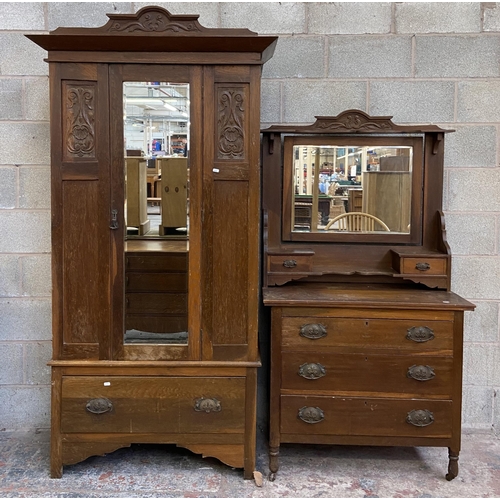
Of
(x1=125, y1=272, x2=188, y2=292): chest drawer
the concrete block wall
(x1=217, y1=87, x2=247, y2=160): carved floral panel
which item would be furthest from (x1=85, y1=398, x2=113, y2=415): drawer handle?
(x1=217, y1=87, x2=247, y2=160): carved floral panel

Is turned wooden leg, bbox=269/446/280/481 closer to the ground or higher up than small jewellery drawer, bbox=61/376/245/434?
closer to the ground

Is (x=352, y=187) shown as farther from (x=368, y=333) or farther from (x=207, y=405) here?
(x=207, y=405)

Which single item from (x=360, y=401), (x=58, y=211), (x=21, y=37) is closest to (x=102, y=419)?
(x=58, y=211)

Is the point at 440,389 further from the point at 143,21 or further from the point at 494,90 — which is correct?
the point at 143,21

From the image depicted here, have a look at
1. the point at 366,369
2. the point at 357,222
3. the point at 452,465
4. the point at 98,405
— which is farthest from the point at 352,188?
the point at 98,405

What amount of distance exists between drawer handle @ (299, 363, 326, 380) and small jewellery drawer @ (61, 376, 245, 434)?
0.28 meters

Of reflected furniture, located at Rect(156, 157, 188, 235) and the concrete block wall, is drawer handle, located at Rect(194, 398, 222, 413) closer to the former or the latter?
reflected furniture, located at Rect(156, 157, 188, 235)

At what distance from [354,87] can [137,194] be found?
4.35 feet

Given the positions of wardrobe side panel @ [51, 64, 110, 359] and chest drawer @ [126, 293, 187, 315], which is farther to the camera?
chest drawer @ [126, 293, 187, 315]

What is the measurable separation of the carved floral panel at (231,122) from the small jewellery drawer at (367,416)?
1.12m

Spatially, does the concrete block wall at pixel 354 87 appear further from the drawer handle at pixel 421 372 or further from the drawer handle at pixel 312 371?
the drawer handle at pixel 312 371

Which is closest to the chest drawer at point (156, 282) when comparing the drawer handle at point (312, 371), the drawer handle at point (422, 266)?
the drawer handle at point (312, 371)

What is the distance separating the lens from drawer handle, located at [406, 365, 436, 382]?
2633 millimetres

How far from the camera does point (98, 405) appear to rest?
2625 mm
